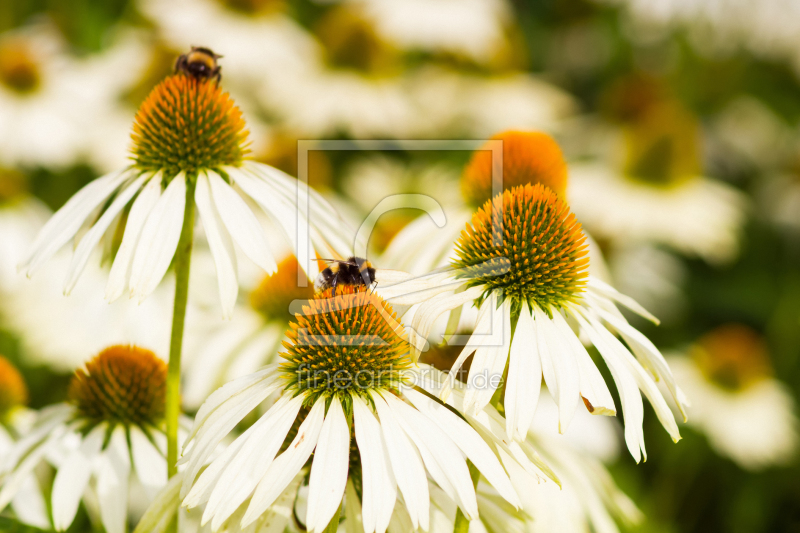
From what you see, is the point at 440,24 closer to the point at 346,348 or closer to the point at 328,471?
the point at 346,348

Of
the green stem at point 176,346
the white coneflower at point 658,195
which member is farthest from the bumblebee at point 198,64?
the white coneflower at point 658,195

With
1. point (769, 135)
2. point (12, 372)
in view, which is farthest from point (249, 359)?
point (769, 135)

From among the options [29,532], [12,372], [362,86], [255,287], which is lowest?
[29,532]

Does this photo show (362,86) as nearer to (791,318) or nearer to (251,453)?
(791,318)

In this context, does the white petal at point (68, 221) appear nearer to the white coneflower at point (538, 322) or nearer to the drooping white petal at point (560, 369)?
the white coneflower at point (538, 322)

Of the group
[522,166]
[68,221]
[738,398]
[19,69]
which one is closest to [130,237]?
[68,221]

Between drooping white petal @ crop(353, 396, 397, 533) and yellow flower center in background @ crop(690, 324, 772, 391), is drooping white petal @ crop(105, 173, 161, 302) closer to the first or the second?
drooping white petal @ crop(353, 396, 397, 533)
